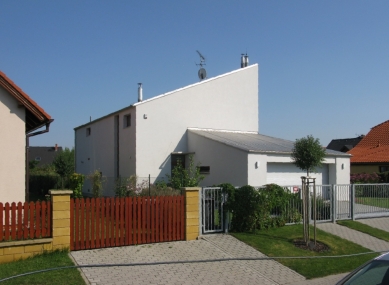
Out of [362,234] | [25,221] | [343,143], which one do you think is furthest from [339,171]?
[343,143]

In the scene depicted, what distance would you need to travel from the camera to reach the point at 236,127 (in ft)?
79.3

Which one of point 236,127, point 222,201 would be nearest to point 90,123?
point 236,127

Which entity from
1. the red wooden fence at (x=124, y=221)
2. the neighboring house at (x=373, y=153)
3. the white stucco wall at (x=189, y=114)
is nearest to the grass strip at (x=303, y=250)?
the red wooden fence at (x=124, y=221)

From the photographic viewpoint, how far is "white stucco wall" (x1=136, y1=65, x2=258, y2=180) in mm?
21438

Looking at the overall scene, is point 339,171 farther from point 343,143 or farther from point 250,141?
point 343,143

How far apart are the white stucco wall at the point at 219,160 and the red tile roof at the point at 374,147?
19.0 metres

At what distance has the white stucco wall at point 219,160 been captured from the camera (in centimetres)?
1852

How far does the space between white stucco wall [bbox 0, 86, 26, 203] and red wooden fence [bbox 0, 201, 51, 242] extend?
4.99 ft

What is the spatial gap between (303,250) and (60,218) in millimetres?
6185

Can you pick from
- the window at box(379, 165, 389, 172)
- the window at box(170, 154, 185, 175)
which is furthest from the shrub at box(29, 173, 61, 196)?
the window at box(379, 165, 389, 172)

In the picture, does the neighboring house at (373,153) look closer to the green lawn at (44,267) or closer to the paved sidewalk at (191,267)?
the paved sidewalk at (191,267)

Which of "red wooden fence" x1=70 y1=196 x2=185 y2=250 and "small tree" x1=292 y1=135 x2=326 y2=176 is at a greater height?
"small tree" x1=292 y1=135 x2=326 y2=176

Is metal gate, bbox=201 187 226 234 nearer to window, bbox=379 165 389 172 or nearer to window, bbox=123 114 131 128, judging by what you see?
window, bbox=123 114 131 128

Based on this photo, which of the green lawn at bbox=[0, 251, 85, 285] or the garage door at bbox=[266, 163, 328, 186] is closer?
the green lawn at bbox=[0, 251, 85, 285]
